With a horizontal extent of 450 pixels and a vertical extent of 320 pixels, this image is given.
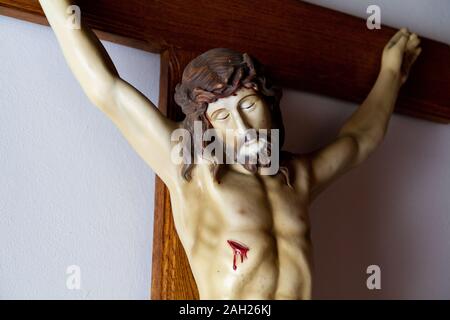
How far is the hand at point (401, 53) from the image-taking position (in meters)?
1.17

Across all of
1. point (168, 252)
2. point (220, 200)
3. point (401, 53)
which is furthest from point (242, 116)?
point (401, 53)

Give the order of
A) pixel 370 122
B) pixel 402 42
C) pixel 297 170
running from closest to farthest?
pixel 297 170, pixel 370 122, pixel 402 42

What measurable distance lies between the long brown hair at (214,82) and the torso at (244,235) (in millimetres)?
34

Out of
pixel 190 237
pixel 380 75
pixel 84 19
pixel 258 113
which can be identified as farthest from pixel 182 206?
pixel 380 75

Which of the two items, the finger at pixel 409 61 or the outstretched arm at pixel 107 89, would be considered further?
the finger at pixel 409 61

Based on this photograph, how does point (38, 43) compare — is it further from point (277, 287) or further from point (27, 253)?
point (277, 287)

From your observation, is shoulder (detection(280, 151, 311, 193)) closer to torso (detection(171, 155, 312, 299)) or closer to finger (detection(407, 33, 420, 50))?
torso (detection(171, 155, 312, 299))

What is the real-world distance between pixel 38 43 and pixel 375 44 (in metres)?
0.59

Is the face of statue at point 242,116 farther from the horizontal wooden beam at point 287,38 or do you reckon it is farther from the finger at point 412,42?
the finger at point 412,42

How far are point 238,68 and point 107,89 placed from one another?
6.8 inches

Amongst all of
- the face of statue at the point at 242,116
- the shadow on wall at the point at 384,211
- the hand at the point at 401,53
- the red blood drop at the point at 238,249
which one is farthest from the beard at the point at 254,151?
the hand at the point at 401,53

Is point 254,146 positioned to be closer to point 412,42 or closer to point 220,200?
point 220,200

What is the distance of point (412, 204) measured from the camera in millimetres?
1273

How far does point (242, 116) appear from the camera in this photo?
0.88m
